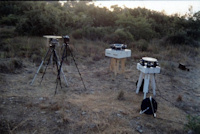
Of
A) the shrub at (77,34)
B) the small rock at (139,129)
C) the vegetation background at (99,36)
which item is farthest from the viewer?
the shrub at (77,34)

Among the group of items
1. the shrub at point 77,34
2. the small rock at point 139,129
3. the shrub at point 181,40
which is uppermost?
the shrub at point 77,34

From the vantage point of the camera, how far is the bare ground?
2857mm

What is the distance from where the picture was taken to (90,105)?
3539 mm

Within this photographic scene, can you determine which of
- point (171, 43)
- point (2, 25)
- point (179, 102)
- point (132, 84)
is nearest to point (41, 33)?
point (2, 25)

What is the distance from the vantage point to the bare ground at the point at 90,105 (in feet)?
9.37

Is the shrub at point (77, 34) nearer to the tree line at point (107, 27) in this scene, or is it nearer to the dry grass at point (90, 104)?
the tree line at point (107, 27)

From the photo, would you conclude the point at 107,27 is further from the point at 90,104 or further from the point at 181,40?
the point at 90,104

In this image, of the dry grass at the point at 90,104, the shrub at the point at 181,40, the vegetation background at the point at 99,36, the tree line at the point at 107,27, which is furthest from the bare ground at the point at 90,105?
the shrub at the point at 181,40

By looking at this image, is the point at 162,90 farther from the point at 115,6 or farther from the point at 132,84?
the point at 115,6

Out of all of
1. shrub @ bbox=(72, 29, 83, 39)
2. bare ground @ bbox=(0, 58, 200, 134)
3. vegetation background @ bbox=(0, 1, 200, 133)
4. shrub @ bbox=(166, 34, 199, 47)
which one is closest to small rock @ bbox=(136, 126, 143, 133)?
bare ground @ bbox=(0, 58, 200, 134)

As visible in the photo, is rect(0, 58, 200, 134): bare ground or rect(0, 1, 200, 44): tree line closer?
rect(0, 58, 200, 134): bare ground

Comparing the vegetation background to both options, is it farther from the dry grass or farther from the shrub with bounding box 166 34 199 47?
the dry grass

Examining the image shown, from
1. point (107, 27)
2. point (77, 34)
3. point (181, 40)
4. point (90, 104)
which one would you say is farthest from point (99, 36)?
point (90, 104)

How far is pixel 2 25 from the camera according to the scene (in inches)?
432
